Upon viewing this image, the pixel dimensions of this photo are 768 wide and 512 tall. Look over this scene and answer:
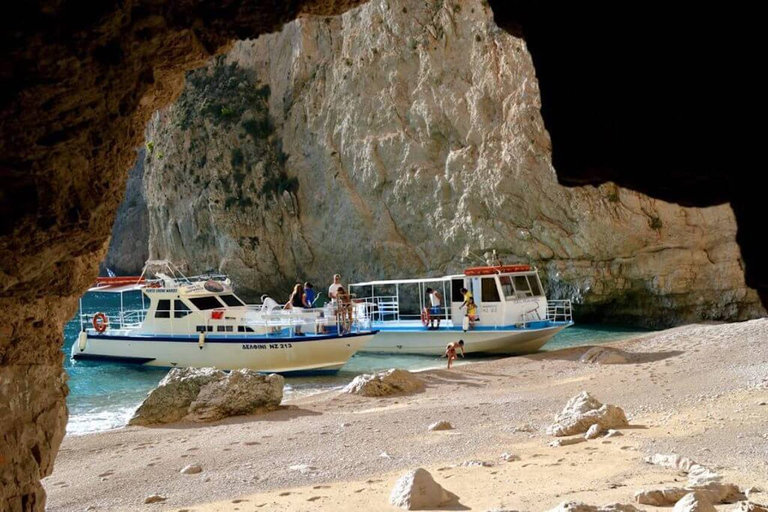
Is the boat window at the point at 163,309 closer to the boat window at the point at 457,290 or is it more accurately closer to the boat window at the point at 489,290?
the boat window at the point at 457,290

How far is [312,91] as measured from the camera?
48438mm

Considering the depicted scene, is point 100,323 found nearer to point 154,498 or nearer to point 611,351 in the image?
point 611,351

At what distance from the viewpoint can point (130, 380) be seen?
24203 millimetres

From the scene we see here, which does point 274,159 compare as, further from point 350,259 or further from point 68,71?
point 68,71

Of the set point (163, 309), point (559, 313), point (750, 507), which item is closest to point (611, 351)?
point (559, 313)

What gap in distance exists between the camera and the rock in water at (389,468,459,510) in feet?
25.3

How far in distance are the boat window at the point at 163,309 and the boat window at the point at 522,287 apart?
1229 cm

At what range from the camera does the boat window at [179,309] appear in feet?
82.6

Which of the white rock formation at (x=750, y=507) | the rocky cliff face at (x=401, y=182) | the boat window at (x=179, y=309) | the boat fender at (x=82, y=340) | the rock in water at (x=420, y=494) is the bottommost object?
the rock in water at (x=420, y=494)

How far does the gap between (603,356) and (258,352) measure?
1057 centimetres

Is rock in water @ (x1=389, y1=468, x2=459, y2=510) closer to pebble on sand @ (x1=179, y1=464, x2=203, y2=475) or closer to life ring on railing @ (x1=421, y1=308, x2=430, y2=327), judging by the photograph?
pebble on sand @ (x1=179, y1=464, x2=203, y2=475)

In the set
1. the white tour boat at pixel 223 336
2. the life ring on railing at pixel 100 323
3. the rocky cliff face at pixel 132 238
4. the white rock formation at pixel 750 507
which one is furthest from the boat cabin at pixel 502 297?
the rocky cliff face at pixel 132 238

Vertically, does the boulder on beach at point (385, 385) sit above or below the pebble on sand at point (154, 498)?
above

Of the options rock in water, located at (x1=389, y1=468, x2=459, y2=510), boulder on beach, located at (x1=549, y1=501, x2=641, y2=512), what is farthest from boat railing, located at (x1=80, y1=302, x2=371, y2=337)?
boulder on beach, located at (x1=549, y1=501, x2=641, y2=512)
